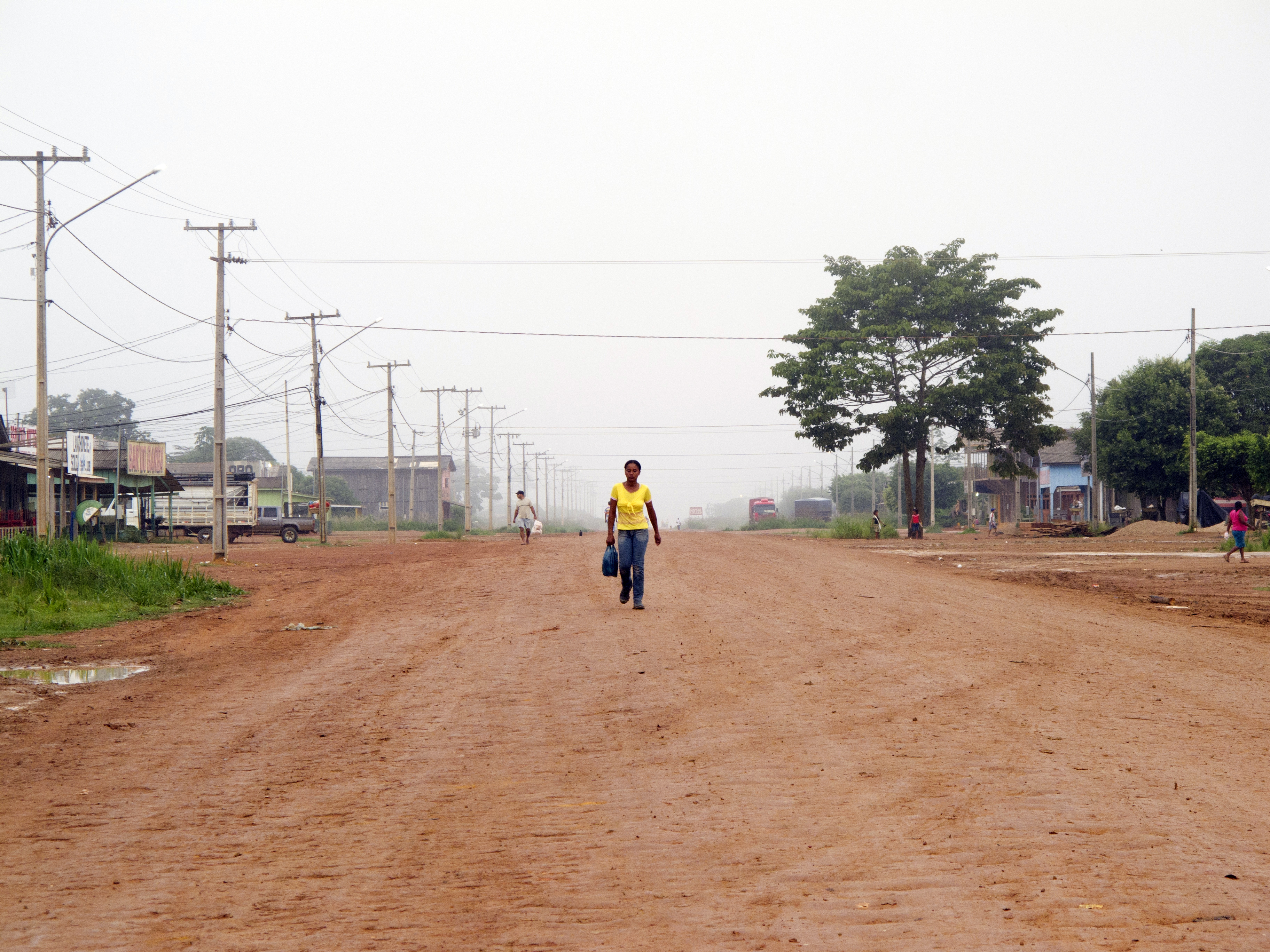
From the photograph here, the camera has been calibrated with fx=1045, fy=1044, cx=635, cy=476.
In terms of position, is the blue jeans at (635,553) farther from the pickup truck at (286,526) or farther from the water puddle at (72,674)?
the pickup truck at (286,526)

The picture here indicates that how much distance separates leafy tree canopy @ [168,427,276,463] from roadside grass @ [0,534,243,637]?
7746 cm

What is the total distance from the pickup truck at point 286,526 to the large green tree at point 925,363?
22.1 m

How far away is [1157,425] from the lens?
53562 millimetres

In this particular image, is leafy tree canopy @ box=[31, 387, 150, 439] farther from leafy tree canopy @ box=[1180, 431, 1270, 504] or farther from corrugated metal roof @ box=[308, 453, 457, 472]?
leafy tree canopy @ box=[1180, 431, 1270, 504]

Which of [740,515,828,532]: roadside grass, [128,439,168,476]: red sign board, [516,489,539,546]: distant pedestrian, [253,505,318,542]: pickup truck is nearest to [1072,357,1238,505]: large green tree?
[740,515,828,532]: roadside grass

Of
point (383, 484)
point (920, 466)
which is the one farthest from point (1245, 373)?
point (383, 484)

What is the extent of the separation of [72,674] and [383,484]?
105 m

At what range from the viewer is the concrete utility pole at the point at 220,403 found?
28.6 metres

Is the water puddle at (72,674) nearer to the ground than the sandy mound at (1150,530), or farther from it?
nearer to the ground

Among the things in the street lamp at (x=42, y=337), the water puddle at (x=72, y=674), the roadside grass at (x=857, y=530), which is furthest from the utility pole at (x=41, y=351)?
the roadside grass at (x=857, y=530)

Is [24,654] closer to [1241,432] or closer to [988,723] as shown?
[988,723]

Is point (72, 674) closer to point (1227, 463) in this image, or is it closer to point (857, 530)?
point (857, 530)

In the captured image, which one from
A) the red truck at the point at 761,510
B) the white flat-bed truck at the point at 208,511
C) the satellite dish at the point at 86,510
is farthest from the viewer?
the red truck at the point at 761,510

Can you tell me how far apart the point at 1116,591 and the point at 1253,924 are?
1499cm
